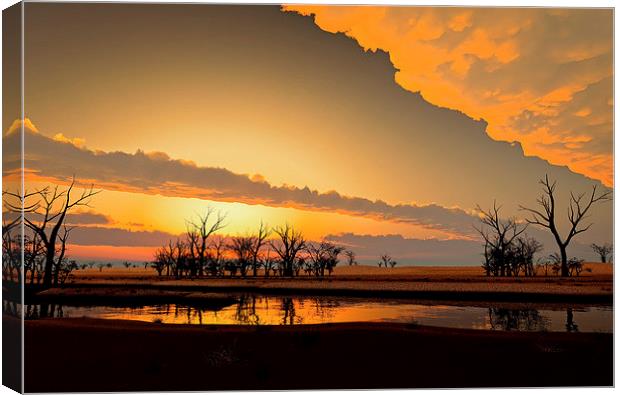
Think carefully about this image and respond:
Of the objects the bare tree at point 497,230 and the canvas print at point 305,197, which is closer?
the canvas print at point 305,197

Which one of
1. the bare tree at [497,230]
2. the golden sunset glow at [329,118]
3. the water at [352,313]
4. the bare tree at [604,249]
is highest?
the golden sunset glow at [329,118]

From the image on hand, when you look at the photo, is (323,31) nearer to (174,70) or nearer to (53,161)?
(174,70)

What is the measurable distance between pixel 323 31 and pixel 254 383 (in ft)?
16.1

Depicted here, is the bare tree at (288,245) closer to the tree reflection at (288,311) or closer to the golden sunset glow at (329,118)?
the golden sunset glow at (329,118)

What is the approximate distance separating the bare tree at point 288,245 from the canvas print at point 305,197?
0.11 ft

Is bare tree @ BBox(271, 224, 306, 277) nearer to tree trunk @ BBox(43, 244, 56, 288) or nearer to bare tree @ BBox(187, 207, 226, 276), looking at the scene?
bare tree @ BBox(187, 207, 226, 276)

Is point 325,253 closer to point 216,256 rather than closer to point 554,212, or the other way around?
point 216,256

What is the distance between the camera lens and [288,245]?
1314 centimetres

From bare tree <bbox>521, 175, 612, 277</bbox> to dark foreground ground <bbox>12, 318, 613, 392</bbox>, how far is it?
1.45 metres

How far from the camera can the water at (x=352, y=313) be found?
12.3m

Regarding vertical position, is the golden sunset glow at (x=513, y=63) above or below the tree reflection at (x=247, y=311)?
above

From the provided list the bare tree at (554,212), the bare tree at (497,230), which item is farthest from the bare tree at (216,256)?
Result: the bare tree at (554,212)

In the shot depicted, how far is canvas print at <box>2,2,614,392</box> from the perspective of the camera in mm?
11898

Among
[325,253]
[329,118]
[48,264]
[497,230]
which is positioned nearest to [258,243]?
[325,253]
